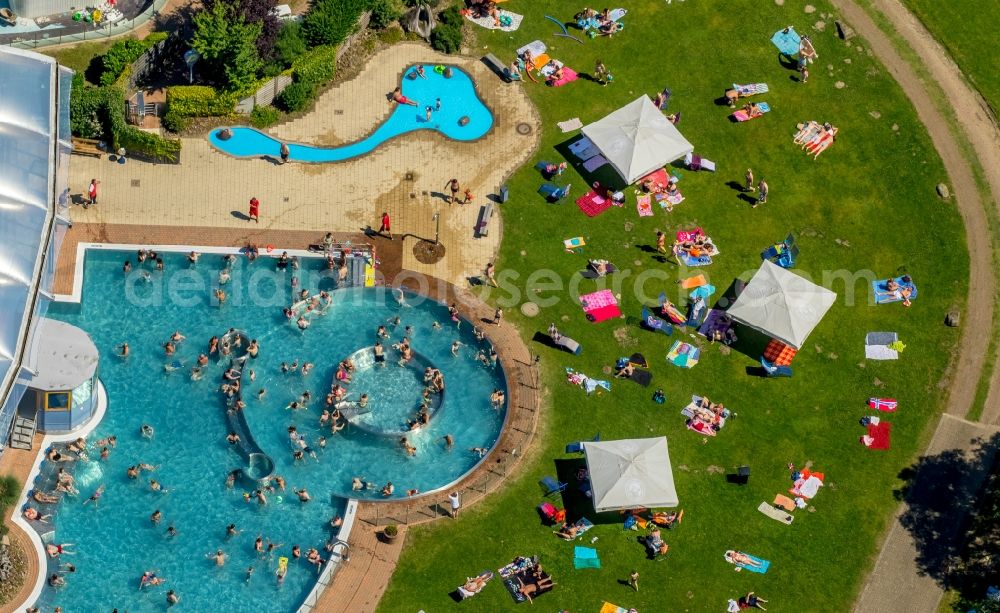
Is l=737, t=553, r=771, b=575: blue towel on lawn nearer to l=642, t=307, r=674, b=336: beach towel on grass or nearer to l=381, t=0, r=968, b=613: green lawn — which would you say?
l=381, t=0, r=968, b=613: green lawn

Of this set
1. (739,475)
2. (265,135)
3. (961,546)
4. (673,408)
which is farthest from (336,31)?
(961,546)

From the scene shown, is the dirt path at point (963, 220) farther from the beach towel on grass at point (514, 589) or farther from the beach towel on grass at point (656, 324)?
the beach towel on grass at point (514, 589)

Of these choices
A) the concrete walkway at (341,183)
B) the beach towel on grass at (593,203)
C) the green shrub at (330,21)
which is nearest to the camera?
the concrete walkway at (341,183)

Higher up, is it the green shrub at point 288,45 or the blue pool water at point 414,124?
the green shrub at point 288,45

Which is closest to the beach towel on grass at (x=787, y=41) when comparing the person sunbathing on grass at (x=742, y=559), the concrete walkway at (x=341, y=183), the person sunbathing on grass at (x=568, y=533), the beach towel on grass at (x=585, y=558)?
the concrete walkway at (x=341, y=183)

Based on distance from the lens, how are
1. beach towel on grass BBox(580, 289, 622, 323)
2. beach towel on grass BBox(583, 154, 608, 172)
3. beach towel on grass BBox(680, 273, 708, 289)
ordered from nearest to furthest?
beach towel on grass BBox(580, 289, 622, 323)
beach towel on grass BBox(680, 273, 708, 289)
beach towel on grass BBox(583, 154, 608, 172)

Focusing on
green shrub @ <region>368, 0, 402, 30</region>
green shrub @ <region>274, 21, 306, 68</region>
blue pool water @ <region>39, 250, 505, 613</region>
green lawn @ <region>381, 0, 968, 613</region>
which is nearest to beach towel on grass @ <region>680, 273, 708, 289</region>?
green lawn @ <region>381, 0, 968, 613</region>

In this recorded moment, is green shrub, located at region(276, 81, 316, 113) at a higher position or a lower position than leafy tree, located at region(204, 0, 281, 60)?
lower

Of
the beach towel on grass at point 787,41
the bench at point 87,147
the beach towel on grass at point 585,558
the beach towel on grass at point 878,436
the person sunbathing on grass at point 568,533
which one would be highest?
the beach towel on grass at point 787,41
